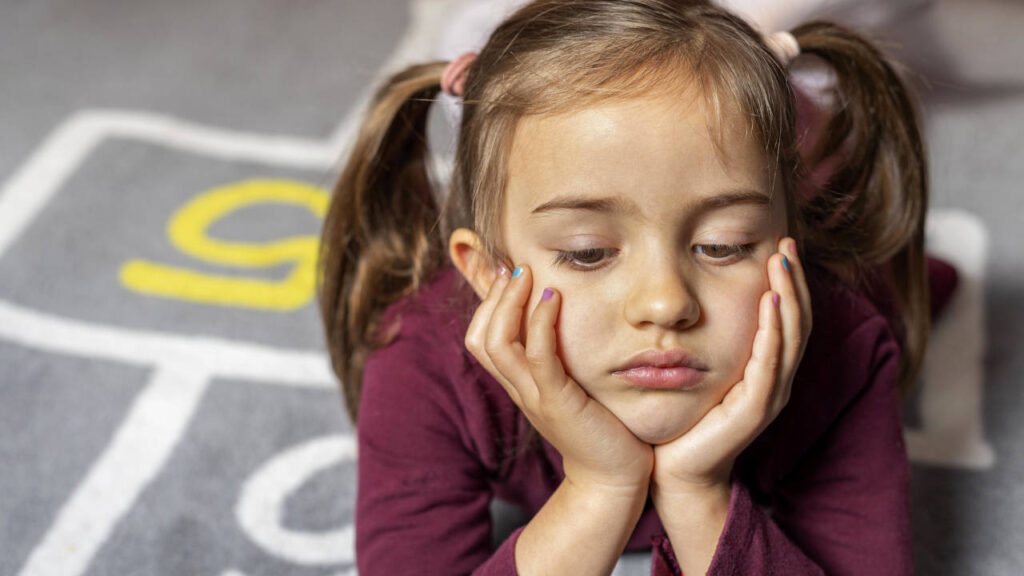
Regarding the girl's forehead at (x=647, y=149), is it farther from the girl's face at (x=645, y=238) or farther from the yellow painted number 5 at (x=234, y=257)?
the yellow painted number 5 at (x=234, y=257)

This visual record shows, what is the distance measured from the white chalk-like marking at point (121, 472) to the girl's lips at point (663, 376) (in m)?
0.53

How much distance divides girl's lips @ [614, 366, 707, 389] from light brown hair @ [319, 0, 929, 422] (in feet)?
0.38

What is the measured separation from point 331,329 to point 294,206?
45 centimetres

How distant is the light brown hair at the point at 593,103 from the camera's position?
657mm

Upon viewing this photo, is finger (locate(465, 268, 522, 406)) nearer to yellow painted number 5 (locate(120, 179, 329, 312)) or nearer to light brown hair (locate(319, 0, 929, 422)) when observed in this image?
light brown hair (locate(319, 0, 929, 422))

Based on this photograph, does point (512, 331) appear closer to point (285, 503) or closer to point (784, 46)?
point (784, 46)

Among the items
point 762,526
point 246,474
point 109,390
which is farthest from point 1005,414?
point 109,390

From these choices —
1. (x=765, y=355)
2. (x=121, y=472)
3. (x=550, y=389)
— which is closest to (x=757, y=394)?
(x=765, y=355)

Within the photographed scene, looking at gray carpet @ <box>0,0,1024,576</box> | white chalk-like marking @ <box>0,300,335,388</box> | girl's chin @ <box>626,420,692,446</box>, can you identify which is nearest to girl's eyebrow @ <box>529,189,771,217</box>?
girl's chin @ <box>626,420,692,446</box>

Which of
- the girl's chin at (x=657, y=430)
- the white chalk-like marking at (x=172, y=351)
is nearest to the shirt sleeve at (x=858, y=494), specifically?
the girl's chin at (x=657, y=430)

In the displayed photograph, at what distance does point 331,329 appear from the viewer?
908 mm

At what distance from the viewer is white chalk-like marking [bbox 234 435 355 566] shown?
0.93 metres

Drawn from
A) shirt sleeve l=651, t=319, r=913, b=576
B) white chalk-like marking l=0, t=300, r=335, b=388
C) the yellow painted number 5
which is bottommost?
white chalk-like marking l=0, t=300, r=335, b=388

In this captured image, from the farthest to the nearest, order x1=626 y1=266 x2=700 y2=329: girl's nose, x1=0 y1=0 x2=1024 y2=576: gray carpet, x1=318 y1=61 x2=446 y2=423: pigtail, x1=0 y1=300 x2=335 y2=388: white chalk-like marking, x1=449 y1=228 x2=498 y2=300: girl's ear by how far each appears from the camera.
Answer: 1. x1=0 y1=300 x2=335 y2=388: white chalk-like marking
2. x1=0 y1=0 x2=1024 y2=576: gray carpet
3. x1=318 y1=61 x2=446 y2=423: pigtail
4. x1=449 y1=228 x2=498 y2=300: girl's ear
5. x1=626 y1=266 x2=700 y2=329: girl's nose
